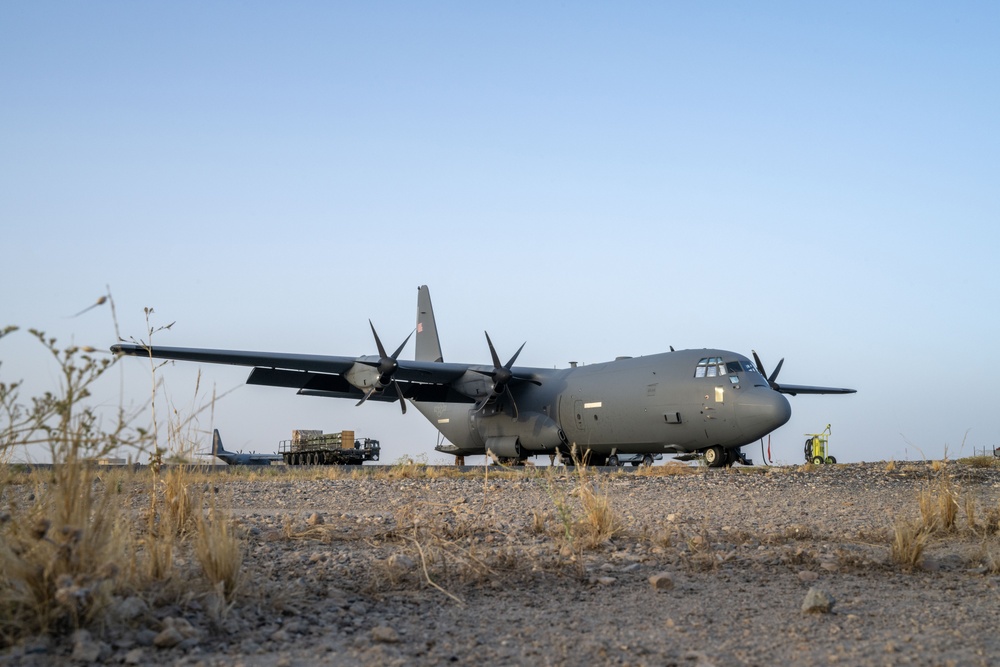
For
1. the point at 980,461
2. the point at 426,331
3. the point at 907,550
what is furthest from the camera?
the point at 426,331

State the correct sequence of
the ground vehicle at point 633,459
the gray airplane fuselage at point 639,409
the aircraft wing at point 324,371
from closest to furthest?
the gray airplane fuselage at point 639,409 < the aircraft wing at point 324,371 < the ground vehicle at point 633,459

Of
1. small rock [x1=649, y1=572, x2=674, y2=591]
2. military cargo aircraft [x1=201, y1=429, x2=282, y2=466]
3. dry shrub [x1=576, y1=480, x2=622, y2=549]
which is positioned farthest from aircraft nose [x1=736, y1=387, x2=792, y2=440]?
military cargo aircraft [x1=201, y1=429, x2=282, y2=466]

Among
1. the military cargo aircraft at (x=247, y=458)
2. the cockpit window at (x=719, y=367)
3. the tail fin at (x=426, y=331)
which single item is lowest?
the military cargo aircraft at (x=247, y=458)

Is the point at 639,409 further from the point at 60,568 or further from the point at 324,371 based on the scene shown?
the point at 60,568

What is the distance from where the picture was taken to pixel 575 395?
2591cm

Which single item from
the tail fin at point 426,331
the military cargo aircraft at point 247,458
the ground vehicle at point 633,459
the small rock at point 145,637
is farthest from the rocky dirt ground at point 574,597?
the military cargo aircraft at point 247,458

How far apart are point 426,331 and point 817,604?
33304 millimetres

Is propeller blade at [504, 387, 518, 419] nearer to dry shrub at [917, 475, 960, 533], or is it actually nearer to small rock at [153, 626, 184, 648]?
dry shrub at [917, 475, 960, 533]

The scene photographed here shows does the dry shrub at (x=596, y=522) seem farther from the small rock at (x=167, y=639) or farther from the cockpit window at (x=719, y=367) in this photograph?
the cockpit window at (x=719, y=367)

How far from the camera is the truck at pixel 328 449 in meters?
39.2

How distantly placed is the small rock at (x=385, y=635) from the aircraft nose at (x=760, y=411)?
18089 mm

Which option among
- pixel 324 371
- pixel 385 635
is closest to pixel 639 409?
pixel 324 371

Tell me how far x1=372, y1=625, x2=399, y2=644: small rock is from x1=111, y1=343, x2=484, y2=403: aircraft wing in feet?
63.8

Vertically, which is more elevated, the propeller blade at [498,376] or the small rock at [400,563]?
the propeller blade at [498,376]
